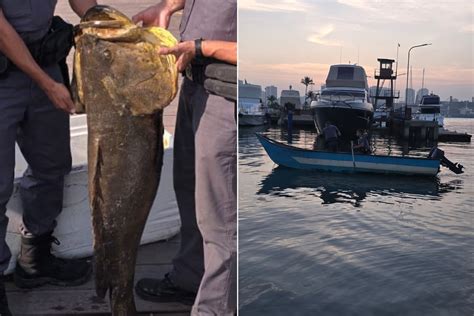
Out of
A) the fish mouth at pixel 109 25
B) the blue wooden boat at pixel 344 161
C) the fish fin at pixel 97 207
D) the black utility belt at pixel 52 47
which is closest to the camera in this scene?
the fish mouth at pixel 109 25

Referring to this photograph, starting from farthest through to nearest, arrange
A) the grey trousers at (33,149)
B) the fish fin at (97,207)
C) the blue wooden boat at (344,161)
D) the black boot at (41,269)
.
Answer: the black boot at (41,269), the grey trousers at (33,149), the blue wooden boat at (344,161), the fish fin at (97,207)

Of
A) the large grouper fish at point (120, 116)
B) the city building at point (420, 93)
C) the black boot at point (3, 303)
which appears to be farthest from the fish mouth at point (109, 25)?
the black boot at point (3, 303)

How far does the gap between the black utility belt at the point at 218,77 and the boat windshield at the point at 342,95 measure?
237 mm

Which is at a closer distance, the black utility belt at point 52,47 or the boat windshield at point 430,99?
the boat windshield at point 430,99

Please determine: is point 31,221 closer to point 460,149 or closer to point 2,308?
point 2,308

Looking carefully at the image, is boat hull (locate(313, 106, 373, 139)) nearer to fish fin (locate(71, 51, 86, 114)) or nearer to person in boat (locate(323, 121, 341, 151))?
person in boat (locate(323, 121, 341, 151))

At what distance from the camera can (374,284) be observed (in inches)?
78.7

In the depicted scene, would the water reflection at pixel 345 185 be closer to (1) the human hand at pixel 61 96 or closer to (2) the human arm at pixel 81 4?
(1) the human hand at pixel 61 96

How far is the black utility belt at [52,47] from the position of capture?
1.87 meters

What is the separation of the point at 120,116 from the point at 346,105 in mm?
603

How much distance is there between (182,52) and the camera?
62.2 inches

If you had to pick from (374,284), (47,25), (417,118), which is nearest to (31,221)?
(47,25)

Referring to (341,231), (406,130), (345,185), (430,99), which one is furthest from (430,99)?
(341,231)

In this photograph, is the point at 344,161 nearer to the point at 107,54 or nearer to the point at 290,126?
the point at 290,126
